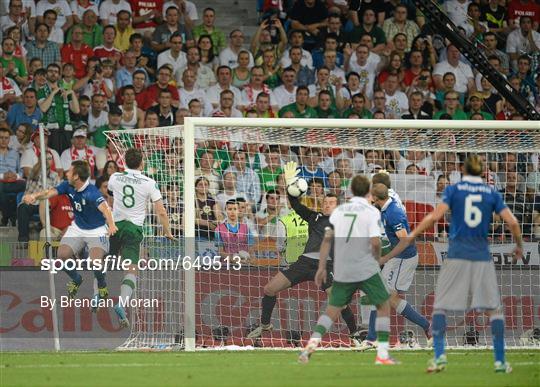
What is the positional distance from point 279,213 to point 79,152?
12.2ft

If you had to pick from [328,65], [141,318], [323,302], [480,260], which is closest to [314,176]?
[323,302]

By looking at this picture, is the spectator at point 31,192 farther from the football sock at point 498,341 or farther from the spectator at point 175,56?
the football sock at point 498,341

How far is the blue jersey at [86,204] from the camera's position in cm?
1534

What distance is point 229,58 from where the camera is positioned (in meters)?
21.1

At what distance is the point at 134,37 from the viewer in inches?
803

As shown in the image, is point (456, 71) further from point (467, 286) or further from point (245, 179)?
point (467, 286)

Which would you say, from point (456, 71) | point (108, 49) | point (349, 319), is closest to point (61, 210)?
point (108, 49)

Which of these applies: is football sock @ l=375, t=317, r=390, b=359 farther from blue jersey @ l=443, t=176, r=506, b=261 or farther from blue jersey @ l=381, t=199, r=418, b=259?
blue jersey @ l=381, t=199, r=418, b=259

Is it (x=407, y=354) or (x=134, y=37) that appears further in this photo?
(x=134, y=37)

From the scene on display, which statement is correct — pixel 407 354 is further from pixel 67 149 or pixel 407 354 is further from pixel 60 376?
pixel 67 149

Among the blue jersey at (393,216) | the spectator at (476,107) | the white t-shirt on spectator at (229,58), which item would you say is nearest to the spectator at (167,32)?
the white t-shirt on spectator at (229,58)

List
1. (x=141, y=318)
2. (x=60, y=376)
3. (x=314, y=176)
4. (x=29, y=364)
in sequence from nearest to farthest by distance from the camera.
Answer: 1. (x=60, y=376)
2. (x=29, y=364)
3. (x=141, y=318)
4. (x=314, y=176)

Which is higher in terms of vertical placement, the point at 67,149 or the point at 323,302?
the point at 67,149

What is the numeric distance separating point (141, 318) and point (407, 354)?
3.64m
